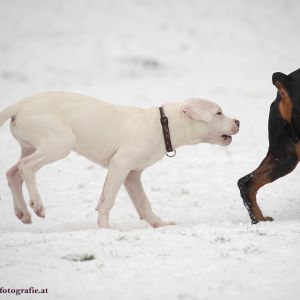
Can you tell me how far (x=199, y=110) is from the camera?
244 inches

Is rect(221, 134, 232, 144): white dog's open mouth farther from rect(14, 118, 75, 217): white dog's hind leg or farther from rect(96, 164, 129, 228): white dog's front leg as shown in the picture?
rect(14, 118, 75, 217): white dog's hind leg

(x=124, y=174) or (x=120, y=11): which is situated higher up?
(x=120, y=11)

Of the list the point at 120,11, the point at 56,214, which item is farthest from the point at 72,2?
the point at 56,214

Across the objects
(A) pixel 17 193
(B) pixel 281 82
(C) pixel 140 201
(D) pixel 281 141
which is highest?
(B) pixel 281 82

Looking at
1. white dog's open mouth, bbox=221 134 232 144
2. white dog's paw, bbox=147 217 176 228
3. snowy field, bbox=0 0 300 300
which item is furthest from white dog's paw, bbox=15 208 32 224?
white dog's open mouth, bbox=221 134 232 144

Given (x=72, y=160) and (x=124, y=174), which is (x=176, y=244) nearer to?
(x=124, y=174)

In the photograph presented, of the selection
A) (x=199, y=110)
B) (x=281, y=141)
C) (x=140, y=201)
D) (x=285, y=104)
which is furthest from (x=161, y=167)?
(x=285, y=104)

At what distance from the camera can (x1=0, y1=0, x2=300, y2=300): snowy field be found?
3957mm

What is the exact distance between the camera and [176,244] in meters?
4.71

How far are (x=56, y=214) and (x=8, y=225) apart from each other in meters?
0.64

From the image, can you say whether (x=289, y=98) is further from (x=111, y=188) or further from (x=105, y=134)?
(x=111, y=188)

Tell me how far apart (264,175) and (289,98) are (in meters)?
0.90

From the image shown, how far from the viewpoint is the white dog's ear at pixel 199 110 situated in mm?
6180

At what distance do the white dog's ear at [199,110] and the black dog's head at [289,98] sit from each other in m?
0.78
